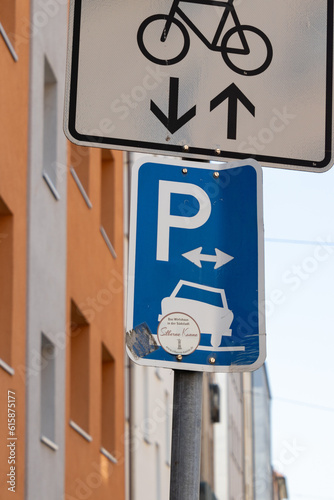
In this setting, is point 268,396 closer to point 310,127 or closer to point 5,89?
point 5,89

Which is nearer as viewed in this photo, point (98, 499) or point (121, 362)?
point (98, 499)

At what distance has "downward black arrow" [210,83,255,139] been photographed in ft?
9.53

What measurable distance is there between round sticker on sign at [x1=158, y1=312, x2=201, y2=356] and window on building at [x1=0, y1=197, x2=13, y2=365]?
788 cm

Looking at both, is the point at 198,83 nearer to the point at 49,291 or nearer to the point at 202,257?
the point at 202,257

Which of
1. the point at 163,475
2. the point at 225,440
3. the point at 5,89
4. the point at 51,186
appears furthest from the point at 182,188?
the point at 225,440

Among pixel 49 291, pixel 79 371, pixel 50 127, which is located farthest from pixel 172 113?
pixel 79 371

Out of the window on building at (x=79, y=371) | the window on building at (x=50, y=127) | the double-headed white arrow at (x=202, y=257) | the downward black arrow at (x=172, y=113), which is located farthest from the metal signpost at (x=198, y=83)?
the window on building at (x=79, y=371)

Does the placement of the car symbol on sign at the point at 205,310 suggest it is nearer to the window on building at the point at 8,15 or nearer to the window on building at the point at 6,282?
the window on building at the point at 6,282

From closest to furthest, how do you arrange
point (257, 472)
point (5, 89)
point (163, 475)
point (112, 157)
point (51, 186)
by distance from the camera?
1. point (5, 89)
2. point (51, 186)
3. point (112, 157)
4. point (163, 475)
5. point (257, 472)

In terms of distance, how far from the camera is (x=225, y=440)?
4441 centimetres

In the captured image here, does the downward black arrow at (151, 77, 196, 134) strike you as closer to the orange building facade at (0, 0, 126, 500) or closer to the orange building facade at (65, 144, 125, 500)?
the orange building facade at (0, 0, 126, 500)

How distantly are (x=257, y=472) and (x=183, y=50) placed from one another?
54.7m

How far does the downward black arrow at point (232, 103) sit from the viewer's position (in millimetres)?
2906

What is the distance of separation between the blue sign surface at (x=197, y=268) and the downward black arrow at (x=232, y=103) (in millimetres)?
101
